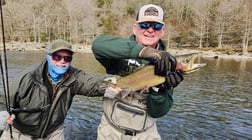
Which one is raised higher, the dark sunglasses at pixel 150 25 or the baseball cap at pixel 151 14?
the baseball cap at pixel 151 14

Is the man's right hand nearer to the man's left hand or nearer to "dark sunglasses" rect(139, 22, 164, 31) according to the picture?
the man's left hand

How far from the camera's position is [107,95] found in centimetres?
346

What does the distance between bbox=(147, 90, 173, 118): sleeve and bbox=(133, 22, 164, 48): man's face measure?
0.59 metres

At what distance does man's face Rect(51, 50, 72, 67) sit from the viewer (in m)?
3.82

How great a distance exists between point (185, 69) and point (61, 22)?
6626 centimetres

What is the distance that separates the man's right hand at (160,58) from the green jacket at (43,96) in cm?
125

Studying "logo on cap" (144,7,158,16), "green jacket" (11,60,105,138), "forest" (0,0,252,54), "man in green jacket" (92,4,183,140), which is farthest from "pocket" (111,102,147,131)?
"forest" (0,0,252,54)

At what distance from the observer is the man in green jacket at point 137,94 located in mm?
3038

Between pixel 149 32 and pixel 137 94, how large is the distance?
28.4 inches

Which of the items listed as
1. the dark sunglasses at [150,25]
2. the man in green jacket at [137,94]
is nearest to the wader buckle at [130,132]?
the man in green jacket at [137,94]

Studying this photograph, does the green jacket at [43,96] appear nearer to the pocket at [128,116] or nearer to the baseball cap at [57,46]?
the baseball cap at [57,46]

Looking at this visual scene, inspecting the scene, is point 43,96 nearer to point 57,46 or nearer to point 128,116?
point 57,46

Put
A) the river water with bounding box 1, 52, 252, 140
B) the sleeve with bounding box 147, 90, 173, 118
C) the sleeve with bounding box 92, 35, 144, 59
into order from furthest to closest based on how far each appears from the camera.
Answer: the river water with bounding box 1, 52, 252, 140, the sleeve with bounding box 147, 90, 173, 118, the sleeve with bounding box 92, 35, 144, 59

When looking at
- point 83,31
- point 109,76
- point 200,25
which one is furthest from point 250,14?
point 109,76
